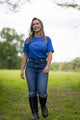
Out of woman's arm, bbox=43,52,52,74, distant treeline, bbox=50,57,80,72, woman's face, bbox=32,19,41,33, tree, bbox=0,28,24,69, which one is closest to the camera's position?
woman's arm, bbox=43,52,52,74

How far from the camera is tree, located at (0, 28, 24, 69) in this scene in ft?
142

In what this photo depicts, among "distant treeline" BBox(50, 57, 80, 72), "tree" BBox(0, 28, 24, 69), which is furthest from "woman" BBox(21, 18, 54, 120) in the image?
"tree" BBox(0, 28, 24, 69)

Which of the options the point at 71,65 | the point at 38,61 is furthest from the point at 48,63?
the point at 71,65

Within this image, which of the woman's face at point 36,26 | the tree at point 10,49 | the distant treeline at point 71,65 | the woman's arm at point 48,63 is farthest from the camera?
the tree at point 10,49

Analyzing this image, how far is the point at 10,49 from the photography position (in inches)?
1743

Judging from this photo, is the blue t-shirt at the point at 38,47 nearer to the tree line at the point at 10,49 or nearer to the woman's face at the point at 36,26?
the woman's face at the point at 36,26

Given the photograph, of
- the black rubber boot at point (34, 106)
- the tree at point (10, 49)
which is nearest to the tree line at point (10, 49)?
the tree at point (10, 49)

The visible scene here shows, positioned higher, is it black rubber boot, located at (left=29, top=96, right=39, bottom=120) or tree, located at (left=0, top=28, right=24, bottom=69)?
black rubber boot, located at (left=29, top=96, right=39, bottom=120)

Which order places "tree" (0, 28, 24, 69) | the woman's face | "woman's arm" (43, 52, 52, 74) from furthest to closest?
1. "tree" (0, 28, 24, 69)
2. the woman's face
3. "woman's arm" (43, 52, 52, 74)

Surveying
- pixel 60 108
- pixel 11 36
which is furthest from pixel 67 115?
pixel 11 36

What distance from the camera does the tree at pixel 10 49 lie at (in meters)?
43.3

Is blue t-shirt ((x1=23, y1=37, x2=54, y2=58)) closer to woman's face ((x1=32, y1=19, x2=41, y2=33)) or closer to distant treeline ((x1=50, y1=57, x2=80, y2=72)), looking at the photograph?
woman's face ((x1=32, y1=19, x2=41, y2=33))

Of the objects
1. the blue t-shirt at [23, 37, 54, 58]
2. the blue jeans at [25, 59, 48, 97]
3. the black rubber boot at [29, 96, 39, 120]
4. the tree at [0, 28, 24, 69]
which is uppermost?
the blue t-shirt at [23, 37, 54, 58]

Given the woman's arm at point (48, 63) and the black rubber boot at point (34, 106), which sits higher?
the woman's arm at point (48, 63)
